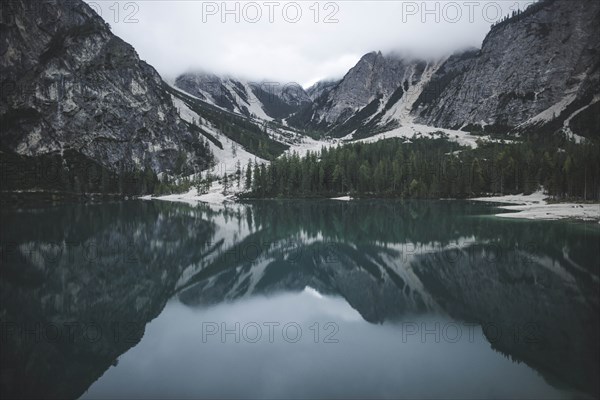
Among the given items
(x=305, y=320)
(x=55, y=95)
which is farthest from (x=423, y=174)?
(x=55, y=95)

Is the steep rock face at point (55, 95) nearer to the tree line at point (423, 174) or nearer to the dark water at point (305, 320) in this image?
the tree line at point (423, 174)

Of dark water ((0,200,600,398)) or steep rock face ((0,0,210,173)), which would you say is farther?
steep rock face ((0,0,210,173))

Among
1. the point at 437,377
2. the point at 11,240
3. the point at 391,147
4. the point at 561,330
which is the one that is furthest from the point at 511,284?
the point at 391,147

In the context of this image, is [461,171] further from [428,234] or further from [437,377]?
[437,377]

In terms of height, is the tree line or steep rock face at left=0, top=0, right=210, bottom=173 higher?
steep rock face at left=0, top=0, right=210, bottom=173

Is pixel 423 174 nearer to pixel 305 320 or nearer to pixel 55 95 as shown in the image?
pixel 305 320

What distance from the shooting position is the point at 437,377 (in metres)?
13.1

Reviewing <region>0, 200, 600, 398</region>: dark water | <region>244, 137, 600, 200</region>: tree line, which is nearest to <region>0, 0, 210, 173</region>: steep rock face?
<region>244, 137, 600, 200</region>: tree line

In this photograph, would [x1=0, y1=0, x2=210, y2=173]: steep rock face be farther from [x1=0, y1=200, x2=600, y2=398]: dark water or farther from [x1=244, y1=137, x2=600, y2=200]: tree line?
[x1=0, y1=200, x2=600, y2=398]: dark water

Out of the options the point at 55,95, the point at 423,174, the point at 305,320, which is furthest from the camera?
the point at 55,95

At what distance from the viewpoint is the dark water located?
511 inches

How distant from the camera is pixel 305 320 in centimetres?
2012

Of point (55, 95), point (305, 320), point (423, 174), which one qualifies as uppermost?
point (55, 95)

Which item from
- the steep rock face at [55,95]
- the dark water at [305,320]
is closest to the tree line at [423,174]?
the steep rock face at [55,95]
